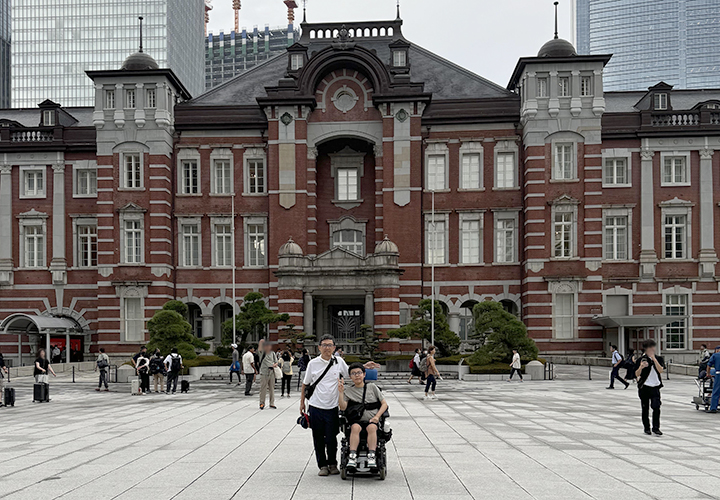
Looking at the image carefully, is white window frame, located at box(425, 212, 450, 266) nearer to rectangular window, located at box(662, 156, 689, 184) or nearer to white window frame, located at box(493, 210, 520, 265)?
white window frame, located at box(493, 210, 520, 265)

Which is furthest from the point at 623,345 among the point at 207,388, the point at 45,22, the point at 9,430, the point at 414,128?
the point at 45,22

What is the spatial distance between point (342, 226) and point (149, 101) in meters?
13.6

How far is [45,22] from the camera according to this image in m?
122

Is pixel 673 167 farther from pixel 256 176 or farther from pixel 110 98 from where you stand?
pixel 110 98

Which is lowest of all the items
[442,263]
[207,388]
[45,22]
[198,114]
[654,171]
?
[207,388]

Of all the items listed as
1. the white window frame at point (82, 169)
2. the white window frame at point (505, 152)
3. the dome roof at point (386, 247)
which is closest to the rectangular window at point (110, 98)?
the white window frame at point (82, 169)

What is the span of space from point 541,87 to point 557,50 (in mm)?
2495

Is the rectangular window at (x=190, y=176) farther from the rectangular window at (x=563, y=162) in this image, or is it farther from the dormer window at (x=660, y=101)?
the dormer window at (x=660, y=101)

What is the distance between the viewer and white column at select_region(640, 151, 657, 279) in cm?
4825

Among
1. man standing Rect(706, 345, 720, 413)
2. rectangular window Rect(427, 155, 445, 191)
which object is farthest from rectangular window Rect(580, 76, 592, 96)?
man standing Rect(706, 345, 720, 413)

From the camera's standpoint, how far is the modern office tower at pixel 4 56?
4998 inches

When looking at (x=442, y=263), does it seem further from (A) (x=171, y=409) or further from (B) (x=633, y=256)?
(A) (x=171, y=409)

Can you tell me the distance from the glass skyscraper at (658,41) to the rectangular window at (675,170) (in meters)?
108

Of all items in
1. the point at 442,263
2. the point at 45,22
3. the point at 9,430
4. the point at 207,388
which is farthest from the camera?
the point at 45,22
